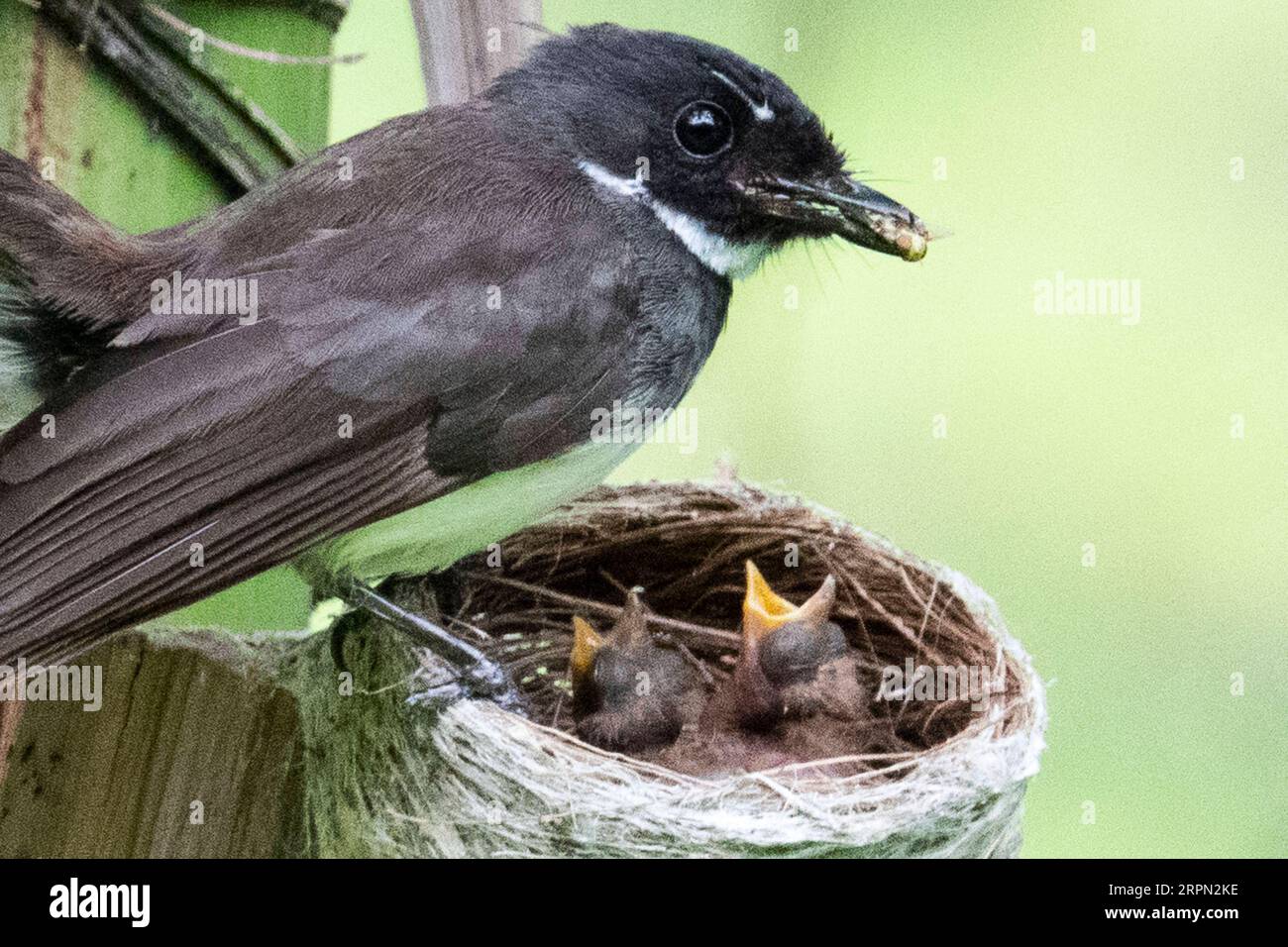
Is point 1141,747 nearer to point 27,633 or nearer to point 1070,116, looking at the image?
point 1070,116

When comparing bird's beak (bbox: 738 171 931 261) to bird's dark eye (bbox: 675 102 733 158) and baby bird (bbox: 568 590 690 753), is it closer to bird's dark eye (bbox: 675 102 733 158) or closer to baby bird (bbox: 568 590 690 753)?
bird's dark eye (bbox: 675 102 733 158)

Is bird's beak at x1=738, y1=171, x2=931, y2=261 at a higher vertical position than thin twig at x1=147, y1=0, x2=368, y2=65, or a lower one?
lower

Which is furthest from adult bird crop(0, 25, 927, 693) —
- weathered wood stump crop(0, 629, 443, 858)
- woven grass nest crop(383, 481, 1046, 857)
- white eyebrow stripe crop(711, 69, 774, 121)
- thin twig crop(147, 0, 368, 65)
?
woven grass nest crop(383, 481, 1046, 857)

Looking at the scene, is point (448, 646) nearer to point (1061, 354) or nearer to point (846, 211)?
point (846, 211)

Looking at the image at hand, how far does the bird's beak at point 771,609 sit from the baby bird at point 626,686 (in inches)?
8.5

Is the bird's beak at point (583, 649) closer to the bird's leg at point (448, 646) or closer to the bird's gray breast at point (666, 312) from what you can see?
the bird's leg at point (448, 646)

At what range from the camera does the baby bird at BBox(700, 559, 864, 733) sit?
4.25 m

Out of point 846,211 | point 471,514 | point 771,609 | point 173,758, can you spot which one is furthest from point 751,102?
point 173,758

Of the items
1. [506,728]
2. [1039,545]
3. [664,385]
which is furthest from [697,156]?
[1039,545]

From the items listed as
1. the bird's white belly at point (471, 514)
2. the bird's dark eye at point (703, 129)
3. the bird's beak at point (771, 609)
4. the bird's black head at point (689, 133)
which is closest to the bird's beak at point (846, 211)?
the bird's black head at point (689, 133)

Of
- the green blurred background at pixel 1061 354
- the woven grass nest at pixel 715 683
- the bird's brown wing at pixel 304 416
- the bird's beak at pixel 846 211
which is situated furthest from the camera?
the green blurred background at pixel 1061 354

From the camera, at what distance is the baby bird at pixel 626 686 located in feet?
13.5

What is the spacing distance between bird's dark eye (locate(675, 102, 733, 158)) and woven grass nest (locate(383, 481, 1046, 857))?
1.26 meters

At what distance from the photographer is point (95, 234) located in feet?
11.1
